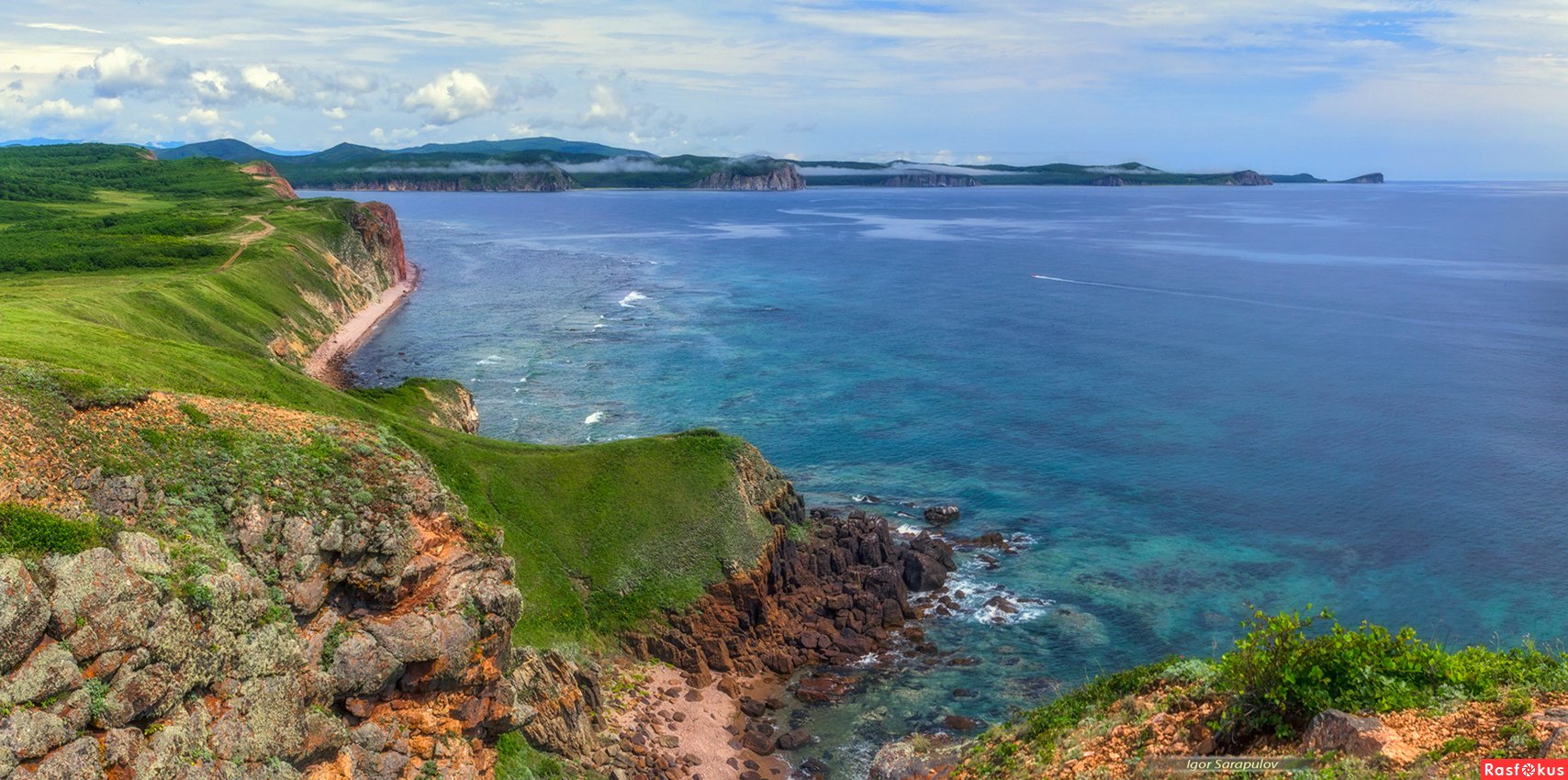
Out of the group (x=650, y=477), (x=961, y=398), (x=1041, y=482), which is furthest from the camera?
(x=961, y=398)

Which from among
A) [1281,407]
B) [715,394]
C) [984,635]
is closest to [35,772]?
[984,635]

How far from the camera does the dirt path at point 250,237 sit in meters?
120

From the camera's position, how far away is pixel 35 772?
20766 mm

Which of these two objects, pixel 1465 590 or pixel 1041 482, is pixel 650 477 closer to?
pixel 1041 482

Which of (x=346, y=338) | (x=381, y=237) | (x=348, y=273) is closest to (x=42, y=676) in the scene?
(x=346, y=338)

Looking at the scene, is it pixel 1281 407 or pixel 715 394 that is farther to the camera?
pixel 715 394

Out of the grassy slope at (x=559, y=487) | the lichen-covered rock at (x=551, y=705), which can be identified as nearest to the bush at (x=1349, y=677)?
the lichen-covered rock at (x=551, y=705)

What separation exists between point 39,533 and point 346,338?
10615cm

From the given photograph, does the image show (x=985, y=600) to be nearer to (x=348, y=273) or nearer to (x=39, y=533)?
(x=39, y=533)

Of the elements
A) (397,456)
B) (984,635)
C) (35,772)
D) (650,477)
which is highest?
(397,456)

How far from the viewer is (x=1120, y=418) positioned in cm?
8800

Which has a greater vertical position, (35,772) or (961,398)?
(35,772)

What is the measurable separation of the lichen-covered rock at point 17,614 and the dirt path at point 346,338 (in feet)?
266

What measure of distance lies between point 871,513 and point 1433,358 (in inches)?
2890
